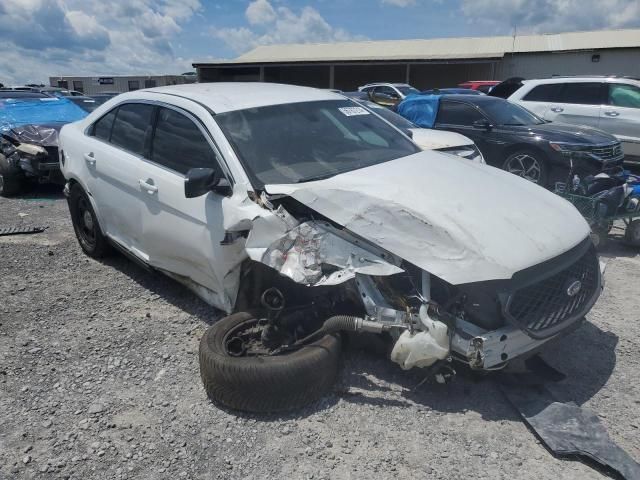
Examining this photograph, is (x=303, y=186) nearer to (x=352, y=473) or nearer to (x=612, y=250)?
(x=352, y=473)

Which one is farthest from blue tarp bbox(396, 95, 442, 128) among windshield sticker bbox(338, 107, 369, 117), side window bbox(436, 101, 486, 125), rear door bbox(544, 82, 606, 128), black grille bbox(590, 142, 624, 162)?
windshield sticker bbox(338, 107, 369, 117)

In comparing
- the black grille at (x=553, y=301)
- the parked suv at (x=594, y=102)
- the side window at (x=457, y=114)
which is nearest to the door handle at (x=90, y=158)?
the black grille at (x=553, y=301)

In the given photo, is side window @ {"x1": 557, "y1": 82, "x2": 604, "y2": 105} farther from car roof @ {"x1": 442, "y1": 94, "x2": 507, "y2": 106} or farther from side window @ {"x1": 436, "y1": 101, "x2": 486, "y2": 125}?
side window @ {"x1": 436, "y1": 101, "x2": 486, "y2": 125}

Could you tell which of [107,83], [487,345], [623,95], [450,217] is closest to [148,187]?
[450,217]

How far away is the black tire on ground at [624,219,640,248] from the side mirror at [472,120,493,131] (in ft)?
9.18

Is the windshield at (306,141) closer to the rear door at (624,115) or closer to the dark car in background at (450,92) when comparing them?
the dark car in background at (450,92)

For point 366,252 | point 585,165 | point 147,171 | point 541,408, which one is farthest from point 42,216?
point 585,165

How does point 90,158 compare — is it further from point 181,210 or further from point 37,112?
point 37,112

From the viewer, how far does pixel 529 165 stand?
7.41 meters

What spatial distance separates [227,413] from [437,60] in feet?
90.9

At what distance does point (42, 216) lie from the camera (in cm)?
727

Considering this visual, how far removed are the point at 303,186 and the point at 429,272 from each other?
0.96m

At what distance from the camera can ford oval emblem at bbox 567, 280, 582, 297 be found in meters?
2.91

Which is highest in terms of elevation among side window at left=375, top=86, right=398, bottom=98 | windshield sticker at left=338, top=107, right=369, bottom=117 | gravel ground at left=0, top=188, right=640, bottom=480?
windshield sticker at left=338, top=107, right=369, bottom=117
